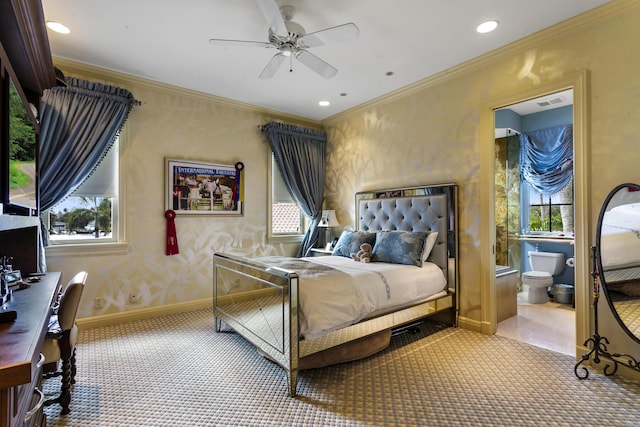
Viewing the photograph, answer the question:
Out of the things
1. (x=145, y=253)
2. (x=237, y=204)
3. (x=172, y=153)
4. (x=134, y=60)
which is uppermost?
(x=134, y=60)

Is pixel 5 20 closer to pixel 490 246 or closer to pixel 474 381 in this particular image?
pixel 474 381

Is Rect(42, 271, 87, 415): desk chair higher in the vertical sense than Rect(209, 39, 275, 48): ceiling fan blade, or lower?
lower

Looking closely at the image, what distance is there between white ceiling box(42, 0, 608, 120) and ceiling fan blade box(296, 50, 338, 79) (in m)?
0.29

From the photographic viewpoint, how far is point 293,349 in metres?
2.22

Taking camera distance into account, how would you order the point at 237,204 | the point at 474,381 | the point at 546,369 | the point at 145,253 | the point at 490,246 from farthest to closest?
the point at 237,204 < the point at 145,253 < the point at 490,246 < the point at 546,369 < the point at 474,381

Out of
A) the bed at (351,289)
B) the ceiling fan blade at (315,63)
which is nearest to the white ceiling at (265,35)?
the ceiling fan blade at (315,63)

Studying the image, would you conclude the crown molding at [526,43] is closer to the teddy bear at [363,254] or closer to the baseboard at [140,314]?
the teddy bear at [363,254]

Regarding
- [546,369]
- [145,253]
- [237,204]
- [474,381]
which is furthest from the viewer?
[237,204]

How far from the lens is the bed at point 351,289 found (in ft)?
7.61

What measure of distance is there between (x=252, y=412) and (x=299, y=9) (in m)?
2.97

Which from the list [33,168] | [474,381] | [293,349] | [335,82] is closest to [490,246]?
[474,381]

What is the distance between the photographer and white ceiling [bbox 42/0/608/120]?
8.25 ft

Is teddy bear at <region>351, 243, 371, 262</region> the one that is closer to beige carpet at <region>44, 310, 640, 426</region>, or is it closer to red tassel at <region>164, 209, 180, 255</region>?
beige carpet at <region>44, 310, 640, 426</region>

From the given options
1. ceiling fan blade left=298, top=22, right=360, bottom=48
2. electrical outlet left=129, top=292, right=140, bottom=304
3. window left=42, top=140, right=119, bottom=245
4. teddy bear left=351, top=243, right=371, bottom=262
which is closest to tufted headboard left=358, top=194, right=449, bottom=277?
teddy bear left=351, top=243, right=371, bottom=262
